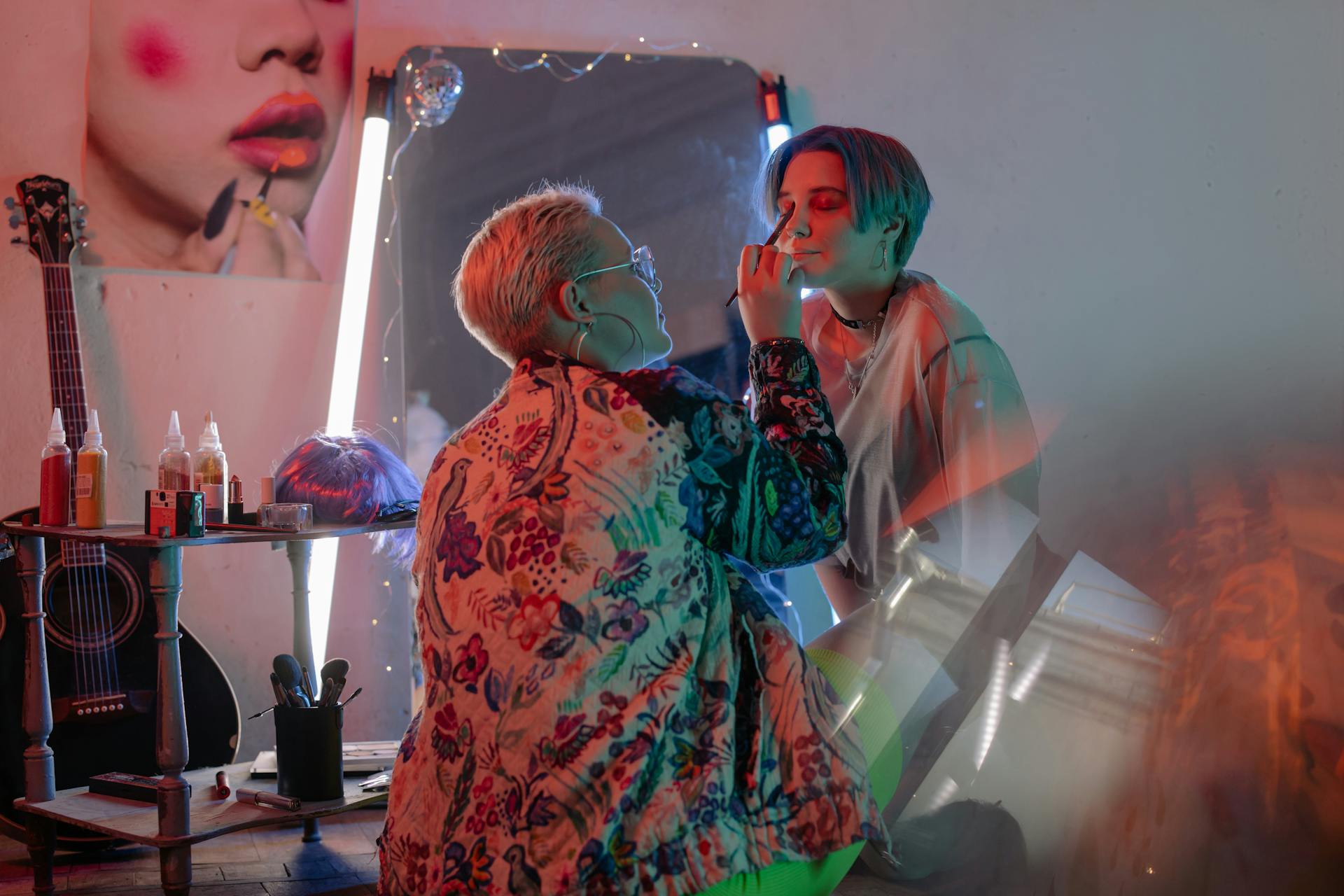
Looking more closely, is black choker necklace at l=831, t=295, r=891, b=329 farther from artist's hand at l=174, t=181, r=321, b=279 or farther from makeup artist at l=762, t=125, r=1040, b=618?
artist's hand at l=174, t=181, r=321, b=279

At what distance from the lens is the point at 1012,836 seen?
0.99m

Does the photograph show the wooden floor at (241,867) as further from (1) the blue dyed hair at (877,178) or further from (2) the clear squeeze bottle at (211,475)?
(1) the blue dyed hair at (877,178)

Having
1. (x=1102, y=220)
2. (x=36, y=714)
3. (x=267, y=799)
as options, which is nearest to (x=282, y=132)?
(x=36, y=714)

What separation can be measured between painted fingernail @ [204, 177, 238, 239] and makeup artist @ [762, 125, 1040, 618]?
1.44 m

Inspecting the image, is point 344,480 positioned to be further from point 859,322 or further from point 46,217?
point 859,322

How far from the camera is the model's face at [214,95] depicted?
2244 millimetres

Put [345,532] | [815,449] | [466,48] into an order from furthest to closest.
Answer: [466,48], [345,532], [815,449]

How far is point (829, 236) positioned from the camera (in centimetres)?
123

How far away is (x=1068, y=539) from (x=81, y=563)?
1704mm

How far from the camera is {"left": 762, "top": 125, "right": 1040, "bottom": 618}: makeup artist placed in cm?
109

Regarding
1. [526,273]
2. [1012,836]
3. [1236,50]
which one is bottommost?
[1012,836]

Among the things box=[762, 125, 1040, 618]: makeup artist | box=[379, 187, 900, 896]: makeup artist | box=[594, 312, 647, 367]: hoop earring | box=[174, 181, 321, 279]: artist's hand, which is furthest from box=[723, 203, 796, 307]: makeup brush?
box=[174, 181, 321, 279]: artist's hand

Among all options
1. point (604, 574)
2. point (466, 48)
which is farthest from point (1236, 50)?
point (466, 48)

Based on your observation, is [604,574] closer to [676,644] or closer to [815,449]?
[676,644]
